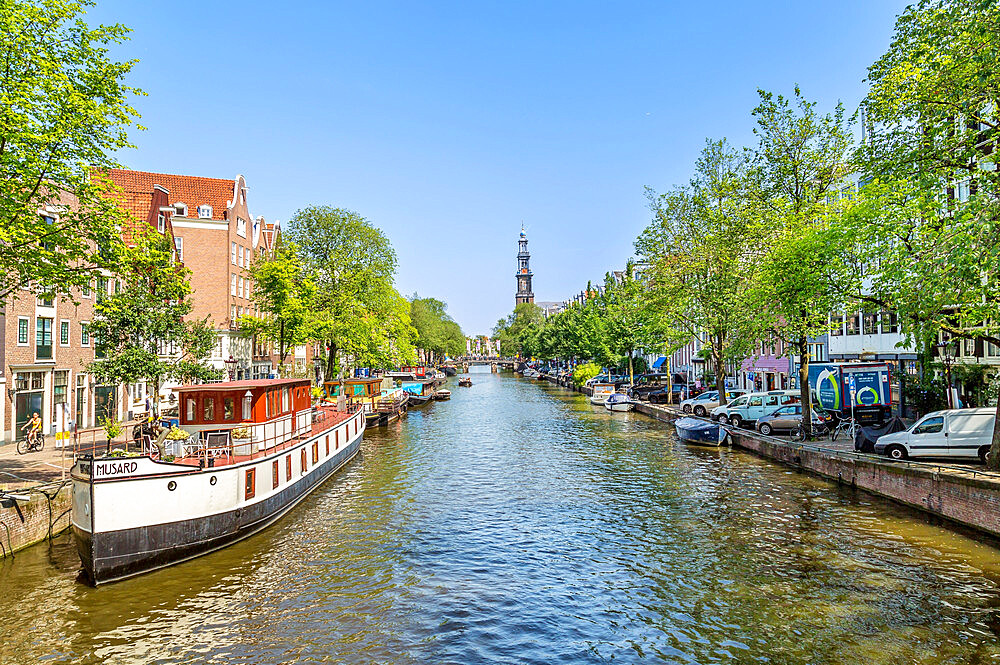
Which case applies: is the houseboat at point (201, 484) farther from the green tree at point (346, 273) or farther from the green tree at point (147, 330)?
the green tree at point (346, 273)

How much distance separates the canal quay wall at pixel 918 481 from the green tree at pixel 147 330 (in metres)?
32.0

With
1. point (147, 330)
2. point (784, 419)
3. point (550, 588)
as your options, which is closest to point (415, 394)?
point (147, 330)

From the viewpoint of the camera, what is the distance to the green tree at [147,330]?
32.7 metres

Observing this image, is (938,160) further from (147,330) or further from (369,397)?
(369,397)

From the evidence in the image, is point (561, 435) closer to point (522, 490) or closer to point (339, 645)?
point (522, 490)

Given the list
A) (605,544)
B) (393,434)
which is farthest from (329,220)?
(605,544)

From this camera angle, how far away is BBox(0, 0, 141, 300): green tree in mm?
19094

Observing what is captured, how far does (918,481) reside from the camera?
74.7ft

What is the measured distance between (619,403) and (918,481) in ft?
137

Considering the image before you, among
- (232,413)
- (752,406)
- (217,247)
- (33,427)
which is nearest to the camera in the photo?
(232,413)

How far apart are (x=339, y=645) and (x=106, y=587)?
23.7ft

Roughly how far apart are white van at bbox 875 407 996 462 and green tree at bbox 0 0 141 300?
30.0 m

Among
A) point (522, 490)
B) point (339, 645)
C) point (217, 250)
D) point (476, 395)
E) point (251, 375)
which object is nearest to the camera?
point (339, 645)

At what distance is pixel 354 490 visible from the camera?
29547mm
